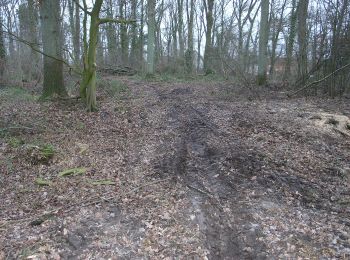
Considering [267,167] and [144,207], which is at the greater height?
[267,167]

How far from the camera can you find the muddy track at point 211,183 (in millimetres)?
3895

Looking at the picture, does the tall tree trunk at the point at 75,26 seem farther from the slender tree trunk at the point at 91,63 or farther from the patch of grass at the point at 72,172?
the patch of grass at the point at 72,172

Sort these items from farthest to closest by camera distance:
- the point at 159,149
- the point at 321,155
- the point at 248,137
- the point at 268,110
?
1. the point at 268,110
2. the point at 248,137
3. the point at 159,149
4. the point at 321,155

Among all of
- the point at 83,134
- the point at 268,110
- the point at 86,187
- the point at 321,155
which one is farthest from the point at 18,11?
the point at 321,155

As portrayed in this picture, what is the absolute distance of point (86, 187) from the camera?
533 cm

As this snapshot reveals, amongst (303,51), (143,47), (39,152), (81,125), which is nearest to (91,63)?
(81,125)

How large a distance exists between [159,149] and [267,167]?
236 centimetres

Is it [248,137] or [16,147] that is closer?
[16,147]

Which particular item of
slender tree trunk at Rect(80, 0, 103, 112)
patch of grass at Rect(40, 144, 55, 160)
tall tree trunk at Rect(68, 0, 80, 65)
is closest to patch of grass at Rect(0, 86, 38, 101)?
slender tree trunk at Rect(80, 0, 103, 112)

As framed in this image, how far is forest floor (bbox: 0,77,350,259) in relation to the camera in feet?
12.8

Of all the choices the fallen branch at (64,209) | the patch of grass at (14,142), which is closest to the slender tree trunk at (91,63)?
the patch of grass at (14,142)

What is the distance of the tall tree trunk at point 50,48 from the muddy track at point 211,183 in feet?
12.4

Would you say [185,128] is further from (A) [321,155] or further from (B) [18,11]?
(B) [18,11]

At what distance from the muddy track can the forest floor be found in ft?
0.06
